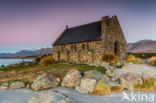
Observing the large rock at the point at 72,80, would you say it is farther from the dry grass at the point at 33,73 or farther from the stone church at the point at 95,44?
the stone church at the point at 95,44

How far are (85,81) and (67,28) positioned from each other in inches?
961

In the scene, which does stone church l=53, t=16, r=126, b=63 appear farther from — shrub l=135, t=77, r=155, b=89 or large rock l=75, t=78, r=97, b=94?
large rock l=75, t=78, r=97, b=94

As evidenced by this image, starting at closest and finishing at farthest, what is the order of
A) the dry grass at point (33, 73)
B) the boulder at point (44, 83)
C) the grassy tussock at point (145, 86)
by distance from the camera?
the grassy tussock at point (145, 86) < the boulder at point (44, 83) < the dry grass at point (33, 73)

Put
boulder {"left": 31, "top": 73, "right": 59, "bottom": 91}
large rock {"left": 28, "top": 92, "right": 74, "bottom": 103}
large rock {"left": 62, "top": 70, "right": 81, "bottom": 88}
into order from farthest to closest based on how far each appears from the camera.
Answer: large rock {"left": 62, "top": 70, "right": 81, "bottom": 88}, boulder {"left": 31, "top": 73, "right": 59, "bottom": 91}, large rock {"left": 28, "top": 92, "right": 74, "bottom": 103}

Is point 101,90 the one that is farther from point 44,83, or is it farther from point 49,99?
point 44,83

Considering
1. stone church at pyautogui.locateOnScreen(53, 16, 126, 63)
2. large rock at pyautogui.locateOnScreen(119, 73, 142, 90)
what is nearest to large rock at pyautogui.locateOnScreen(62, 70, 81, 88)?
large rock at pyautogui.locateOnScreen(119, 73, 142, 90)

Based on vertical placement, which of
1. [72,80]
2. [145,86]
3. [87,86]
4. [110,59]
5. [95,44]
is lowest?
[145,86]

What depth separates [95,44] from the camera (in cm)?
1905

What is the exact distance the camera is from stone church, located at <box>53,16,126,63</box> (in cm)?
1859

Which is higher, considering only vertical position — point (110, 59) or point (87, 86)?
point (110, 59)

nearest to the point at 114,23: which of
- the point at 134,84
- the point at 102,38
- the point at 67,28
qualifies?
the point at 102,38

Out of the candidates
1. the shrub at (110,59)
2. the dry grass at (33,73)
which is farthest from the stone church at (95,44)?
the dry grass at (33,73)

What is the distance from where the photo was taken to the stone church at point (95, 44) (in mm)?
18594

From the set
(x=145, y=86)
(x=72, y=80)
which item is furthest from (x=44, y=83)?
(x=145, y=86)
